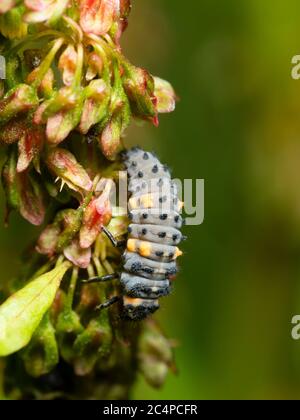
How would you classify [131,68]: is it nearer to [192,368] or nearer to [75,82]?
[75,82]

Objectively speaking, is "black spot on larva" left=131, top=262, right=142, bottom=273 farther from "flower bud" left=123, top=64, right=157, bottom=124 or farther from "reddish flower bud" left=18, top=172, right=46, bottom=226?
"flower bud" left=123, top=64, right=157, bottom=124

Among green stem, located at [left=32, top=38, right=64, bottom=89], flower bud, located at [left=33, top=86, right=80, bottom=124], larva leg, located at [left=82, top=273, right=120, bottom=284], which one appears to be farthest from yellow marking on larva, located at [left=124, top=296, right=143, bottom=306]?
green stem, located at [left=32, top=38, right=64, bottom=89]

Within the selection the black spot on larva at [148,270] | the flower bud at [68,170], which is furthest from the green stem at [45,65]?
the black spot on larva at [148,270]

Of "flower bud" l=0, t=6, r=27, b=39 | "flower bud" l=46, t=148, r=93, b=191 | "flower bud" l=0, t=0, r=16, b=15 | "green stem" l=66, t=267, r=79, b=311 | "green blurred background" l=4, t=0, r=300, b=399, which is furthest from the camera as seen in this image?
"green blurred background" l=4, t=0, r=300, b=399

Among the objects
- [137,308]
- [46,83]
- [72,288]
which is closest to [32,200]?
[72,288]

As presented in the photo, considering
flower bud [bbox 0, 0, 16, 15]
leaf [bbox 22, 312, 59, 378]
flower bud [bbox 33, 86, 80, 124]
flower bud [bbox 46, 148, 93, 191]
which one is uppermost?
flower bud [bbox 0, 0, 16, 15]

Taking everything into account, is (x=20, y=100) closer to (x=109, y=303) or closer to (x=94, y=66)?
(x=94, y=66)
